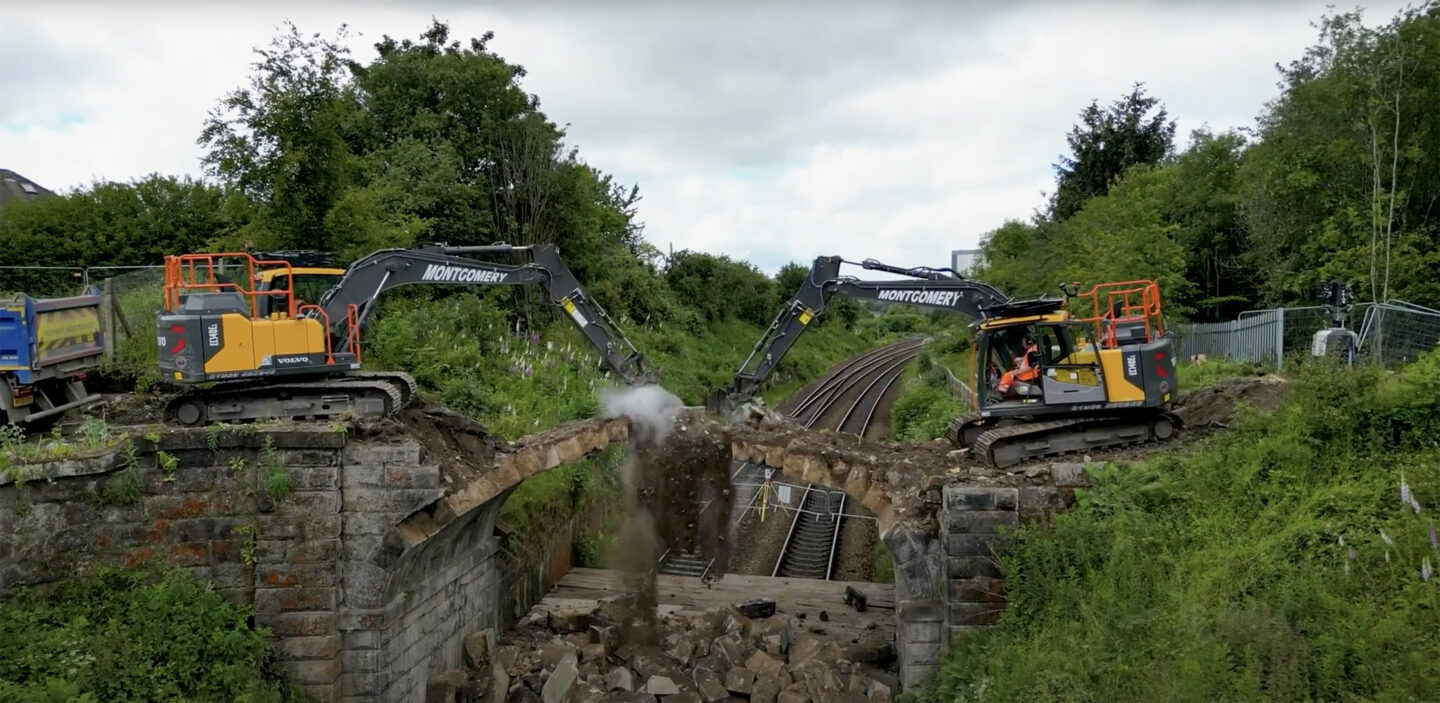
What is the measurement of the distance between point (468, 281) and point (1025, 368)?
7584 mm

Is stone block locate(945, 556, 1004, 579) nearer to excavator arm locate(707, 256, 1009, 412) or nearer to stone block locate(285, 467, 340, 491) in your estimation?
excavator arm locate(707, 256, 1009, 412)

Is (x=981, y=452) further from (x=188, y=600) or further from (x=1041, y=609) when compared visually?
(x=188, y=600)

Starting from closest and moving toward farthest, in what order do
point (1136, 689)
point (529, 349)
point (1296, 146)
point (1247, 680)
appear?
point (1247, 680) → point (1136, 689) → point (1296, 146) → point (529, 349)

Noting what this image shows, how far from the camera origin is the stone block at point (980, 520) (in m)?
9.91

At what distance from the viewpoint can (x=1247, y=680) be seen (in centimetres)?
679

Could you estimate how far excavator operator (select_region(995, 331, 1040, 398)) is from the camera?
38.2 ft

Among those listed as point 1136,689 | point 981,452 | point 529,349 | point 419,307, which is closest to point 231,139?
point 419,307

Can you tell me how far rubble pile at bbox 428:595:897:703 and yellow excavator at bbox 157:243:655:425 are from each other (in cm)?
372

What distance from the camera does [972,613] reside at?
9.99 meters

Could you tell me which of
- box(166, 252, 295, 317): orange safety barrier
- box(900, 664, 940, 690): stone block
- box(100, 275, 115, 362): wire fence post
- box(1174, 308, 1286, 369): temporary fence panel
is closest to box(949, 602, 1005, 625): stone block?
box(900, 664, 940, 690): stone block

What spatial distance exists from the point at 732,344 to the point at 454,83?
15728mm

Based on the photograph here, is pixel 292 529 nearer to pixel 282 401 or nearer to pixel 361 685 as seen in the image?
pixel 361 685

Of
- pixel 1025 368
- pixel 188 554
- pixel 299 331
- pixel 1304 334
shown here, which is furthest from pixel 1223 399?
pixel 188 554

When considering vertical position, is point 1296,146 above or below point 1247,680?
above
